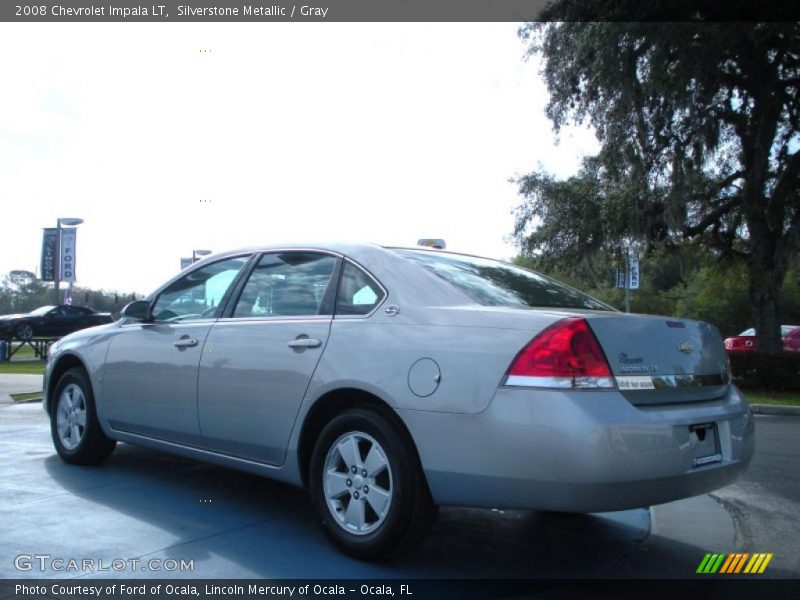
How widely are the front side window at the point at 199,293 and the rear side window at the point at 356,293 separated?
96 centimetres

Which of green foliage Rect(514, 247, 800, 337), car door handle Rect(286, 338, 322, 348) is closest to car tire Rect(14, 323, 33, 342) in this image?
green foliage Rect(514, 247, 800, 337)

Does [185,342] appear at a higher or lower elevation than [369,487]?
higher

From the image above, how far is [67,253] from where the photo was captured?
23.1 metres

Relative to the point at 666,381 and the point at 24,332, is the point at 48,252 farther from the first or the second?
the point at 666,381

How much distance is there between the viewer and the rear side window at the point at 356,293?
4.00 m

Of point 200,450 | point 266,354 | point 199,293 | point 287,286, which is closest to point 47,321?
point 199,293

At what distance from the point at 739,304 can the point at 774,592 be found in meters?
48.9

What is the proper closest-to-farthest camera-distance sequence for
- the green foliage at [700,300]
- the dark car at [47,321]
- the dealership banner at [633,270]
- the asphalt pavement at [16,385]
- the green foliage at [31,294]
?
the asphalt pavement at [16,385] → the dealership banner at [633,270] → the dark car at [47,321] → the green foliage at [31,294] → the green foliage at [700,300]

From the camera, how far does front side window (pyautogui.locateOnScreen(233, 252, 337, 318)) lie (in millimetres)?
4318

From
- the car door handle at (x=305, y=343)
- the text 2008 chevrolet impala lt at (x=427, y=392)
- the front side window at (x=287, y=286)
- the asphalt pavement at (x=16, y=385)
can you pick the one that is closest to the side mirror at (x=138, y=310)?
the text 2008 chevrolet impala lt at (x=427, y=392)

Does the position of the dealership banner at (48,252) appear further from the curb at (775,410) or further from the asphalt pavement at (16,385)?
the curb at (775,410)

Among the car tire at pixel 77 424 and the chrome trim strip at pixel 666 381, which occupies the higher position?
the chrome trim strip at pixel 666 381

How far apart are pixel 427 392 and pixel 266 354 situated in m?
1.17

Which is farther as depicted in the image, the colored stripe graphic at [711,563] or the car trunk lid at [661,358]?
the colored stripe graphic at [711,563]
